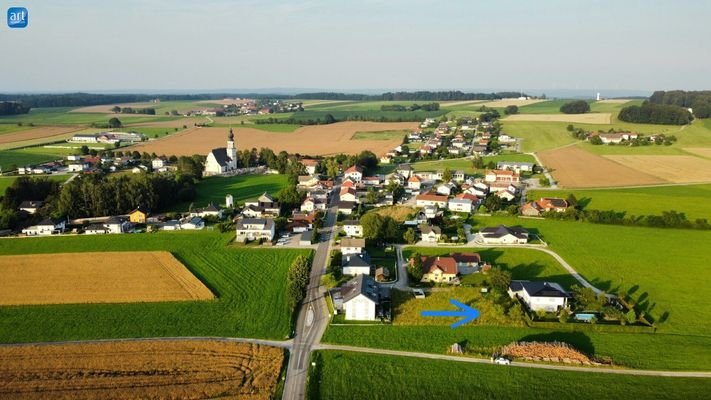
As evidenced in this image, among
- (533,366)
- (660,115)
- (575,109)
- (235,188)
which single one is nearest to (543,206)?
(533,366)

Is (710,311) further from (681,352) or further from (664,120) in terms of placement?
(664,120)

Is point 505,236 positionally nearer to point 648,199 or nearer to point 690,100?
point 648,199

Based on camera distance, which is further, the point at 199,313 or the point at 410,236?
the point at 410,236

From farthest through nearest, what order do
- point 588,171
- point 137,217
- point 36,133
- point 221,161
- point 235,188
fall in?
point 36,133, point 221,161, point 588,171, point 235,188, point 137,217

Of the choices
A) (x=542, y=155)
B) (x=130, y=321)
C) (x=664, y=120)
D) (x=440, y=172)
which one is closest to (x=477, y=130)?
(x=542, y=155)

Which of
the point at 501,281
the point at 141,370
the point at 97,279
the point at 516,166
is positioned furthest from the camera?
the point at 516,166

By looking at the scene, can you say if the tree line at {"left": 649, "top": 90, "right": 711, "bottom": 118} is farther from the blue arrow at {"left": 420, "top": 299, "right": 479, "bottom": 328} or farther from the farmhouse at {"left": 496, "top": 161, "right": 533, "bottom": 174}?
the blue arrow at {"left": 420, "top": 299, "right": 479, "bottom": 328}

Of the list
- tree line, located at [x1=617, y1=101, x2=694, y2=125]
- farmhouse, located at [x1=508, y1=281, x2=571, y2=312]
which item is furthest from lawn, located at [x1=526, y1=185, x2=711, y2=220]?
tree line, located at [x1=617, y1=101, x2=694, y2=125]

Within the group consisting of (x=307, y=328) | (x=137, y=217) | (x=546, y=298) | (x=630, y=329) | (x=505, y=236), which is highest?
(x=137, y=217)
